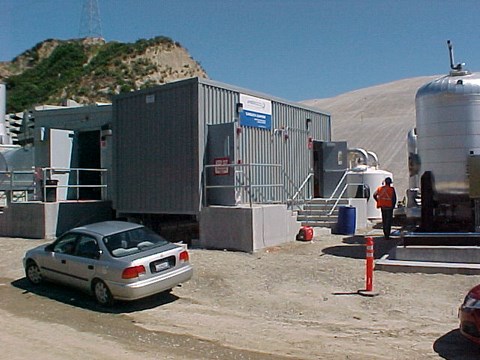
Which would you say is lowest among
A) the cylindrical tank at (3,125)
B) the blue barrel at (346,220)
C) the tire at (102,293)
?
the tire at (102,293)

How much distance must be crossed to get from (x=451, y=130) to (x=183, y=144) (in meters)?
7.33

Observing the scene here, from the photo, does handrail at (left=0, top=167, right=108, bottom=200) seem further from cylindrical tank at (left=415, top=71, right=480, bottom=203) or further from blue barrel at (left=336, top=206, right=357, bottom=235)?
cylindrical tank at (left=415, top=71, right=480, bottom=203)

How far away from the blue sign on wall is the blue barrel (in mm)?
3641

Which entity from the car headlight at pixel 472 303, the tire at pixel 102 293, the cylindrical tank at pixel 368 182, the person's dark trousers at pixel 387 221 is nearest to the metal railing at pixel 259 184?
the cylindrical tank at pixel 368 182

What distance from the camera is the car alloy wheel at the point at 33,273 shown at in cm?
1194

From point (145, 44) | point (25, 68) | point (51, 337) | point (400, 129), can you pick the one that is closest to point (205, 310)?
point (51, 337)

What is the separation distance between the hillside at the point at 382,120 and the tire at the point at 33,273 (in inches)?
1202

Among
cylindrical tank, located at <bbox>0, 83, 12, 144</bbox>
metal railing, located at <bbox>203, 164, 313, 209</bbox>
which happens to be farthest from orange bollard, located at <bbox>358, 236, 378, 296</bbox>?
cylindrical tank, located at <bbox>0, 83, 12, 144</bbox>

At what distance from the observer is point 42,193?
62.4 ft

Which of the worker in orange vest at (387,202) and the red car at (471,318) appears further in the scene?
the worker in orange vest at (387,202)

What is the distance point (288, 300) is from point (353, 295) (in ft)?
3.91

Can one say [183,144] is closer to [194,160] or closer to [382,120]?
[194,160]

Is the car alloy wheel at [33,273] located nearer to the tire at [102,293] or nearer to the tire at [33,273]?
the tire at [33,273]

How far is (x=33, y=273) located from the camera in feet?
39.4
